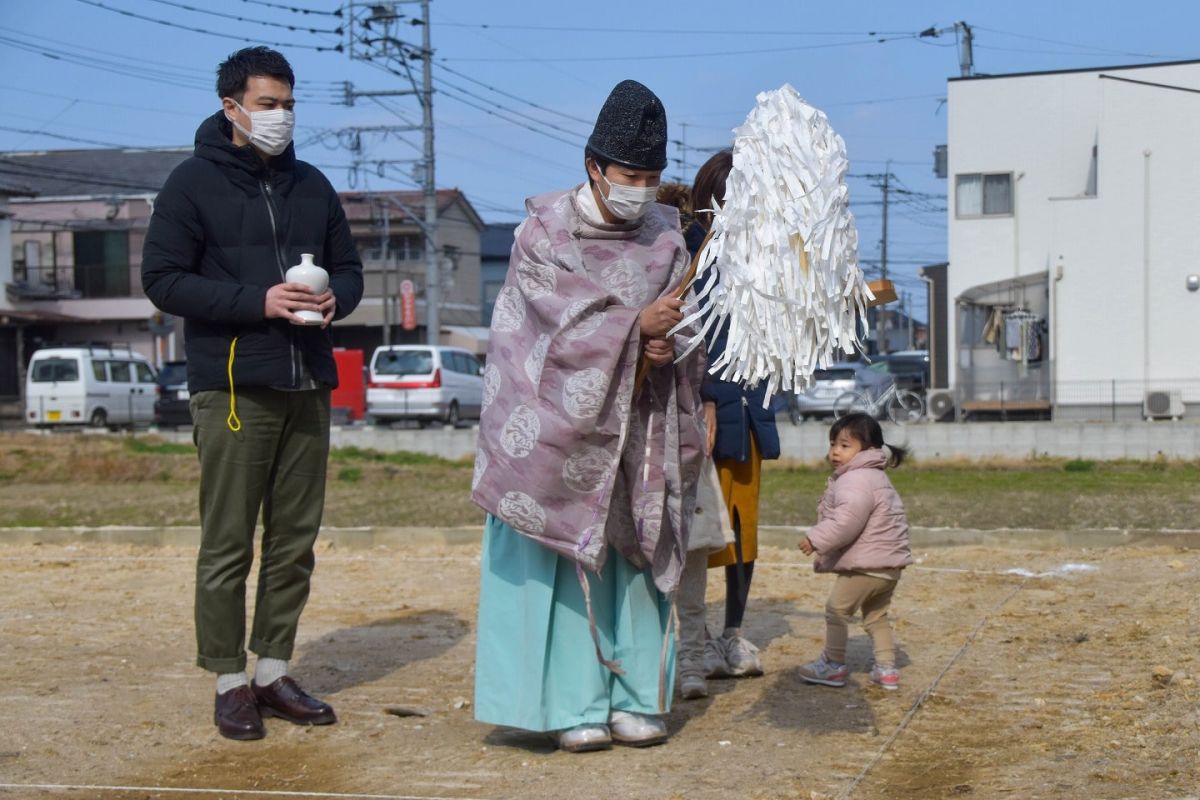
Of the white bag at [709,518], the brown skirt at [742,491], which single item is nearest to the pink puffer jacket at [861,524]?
the brown skirt at [742,491]

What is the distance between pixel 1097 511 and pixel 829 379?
1800 centimetres

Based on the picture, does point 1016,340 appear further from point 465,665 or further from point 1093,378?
point 465,665

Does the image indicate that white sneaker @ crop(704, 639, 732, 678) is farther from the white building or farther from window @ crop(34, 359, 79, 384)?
window @ crop(34, 359, 79, 384)

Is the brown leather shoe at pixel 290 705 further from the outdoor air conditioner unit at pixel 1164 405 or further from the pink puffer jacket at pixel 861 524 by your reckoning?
the outdoor air conditioner unit at pixel 1164 405

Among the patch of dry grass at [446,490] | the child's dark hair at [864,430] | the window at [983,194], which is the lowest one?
the patch of dry grass at [446,490]

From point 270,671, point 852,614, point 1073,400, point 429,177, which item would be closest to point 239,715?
point 270,671

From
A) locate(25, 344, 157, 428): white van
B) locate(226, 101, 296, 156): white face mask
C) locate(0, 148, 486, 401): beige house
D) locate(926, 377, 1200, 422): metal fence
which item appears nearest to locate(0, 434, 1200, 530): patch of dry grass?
locate(226, 101, 296, 156): white face mask

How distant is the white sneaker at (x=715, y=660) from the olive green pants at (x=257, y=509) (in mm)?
1535

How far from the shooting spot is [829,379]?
2872 centimetres

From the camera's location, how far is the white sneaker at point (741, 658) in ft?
17.0

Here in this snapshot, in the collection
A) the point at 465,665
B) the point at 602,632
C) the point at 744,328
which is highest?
the point at 744,328


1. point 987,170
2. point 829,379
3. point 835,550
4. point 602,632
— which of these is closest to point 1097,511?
→ point 835,550

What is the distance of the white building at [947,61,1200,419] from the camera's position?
27.1 meters

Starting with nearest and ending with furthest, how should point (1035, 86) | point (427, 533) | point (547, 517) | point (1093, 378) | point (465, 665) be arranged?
point (547, 517), point (465, 665), point (427, 533), point (1093, 378), point (1035, 86)
